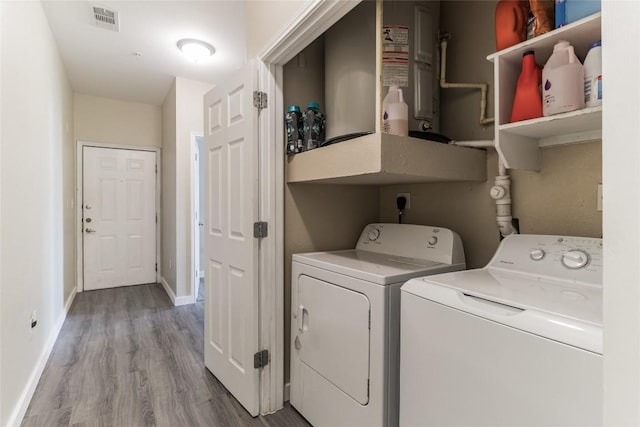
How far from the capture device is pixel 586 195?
136 cm

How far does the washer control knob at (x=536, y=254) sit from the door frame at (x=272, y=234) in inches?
46.6

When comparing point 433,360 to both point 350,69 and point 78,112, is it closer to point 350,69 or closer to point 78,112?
point 350,69

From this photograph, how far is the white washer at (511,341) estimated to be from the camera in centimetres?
78

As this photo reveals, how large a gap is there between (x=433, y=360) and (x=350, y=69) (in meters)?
1.40

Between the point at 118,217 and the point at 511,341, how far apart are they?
15.9ft

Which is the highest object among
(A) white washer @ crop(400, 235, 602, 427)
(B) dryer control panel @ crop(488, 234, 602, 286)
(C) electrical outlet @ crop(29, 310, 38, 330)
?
(B) dryer control panel @ crop(488, 234, 602, 286)

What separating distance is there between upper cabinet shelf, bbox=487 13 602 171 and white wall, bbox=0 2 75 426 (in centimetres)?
222

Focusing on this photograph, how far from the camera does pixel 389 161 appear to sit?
131 cm

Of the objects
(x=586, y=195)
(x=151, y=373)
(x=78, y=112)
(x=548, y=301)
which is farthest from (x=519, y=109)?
(x=78, y=112)

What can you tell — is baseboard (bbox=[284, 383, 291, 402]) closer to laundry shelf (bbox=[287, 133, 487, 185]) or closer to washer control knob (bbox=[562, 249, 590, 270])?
laundry shelf (bbox=[287, 133, 487, 185])

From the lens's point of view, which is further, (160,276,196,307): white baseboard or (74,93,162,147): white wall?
(74,93,162,147): white wall

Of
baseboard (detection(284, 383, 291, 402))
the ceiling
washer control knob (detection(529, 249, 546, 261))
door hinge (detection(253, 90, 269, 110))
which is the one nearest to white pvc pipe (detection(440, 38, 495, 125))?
washer control knob (detection(529, 249, 546, 261))

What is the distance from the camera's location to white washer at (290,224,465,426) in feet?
4.28

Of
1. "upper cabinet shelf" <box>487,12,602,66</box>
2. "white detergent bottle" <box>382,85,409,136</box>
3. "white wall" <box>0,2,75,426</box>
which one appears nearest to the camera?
"upper cabinet shelf" <box>487,12,602,66</box>
